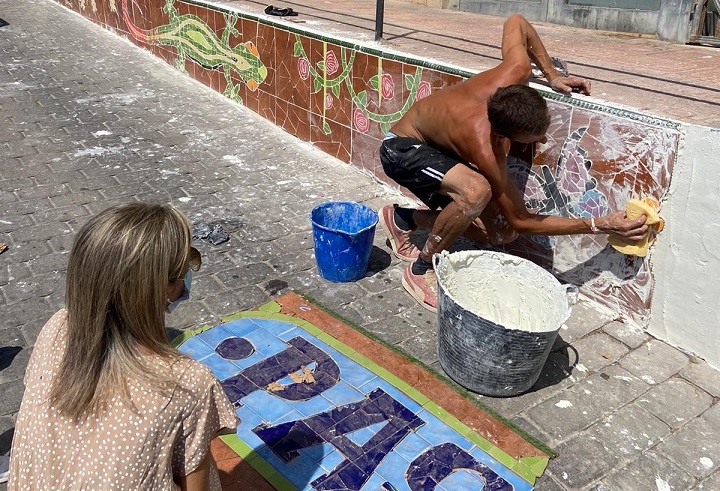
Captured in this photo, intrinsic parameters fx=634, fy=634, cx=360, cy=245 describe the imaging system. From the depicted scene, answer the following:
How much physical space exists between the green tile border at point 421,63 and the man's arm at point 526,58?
0.09 m

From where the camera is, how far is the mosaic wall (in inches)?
147

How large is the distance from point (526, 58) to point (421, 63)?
1.20 m

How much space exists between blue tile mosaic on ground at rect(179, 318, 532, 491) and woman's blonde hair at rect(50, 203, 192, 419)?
1331mm

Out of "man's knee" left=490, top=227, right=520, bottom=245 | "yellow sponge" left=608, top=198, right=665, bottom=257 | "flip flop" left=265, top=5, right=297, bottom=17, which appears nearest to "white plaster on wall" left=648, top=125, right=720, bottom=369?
"yellow sponge" left=608, top=198, right=665, bottom=257

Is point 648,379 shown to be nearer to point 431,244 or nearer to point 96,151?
point 431,244

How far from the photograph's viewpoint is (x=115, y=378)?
1.65 metres

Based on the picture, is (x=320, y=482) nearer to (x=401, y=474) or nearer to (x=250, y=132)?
(x=401, y=474)

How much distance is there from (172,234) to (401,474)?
1692 mm

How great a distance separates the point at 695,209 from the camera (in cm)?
345

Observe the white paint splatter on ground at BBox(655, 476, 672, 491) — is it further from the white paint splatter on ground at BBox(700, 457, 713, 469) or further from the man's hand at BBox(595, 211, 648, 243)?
the man's hand at BBox(595, 211, 648, 243)

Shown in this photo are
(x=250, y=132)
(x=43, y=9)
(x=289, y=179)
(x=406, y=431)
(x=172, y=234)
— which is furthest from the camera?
(x=43, y=9)

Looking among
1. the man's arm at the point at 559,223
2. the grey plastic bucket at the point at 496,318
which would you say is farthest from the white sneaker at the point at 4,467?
the man's arm at the point at 559,223

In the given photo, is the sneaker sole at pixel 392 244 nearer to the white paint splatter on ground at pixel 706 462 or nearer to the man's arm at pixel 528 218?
the man's arm at pixel 528 218

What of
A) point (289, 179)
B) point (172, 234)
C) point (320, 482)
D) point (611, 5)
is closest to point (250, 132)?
point (289, 179)
